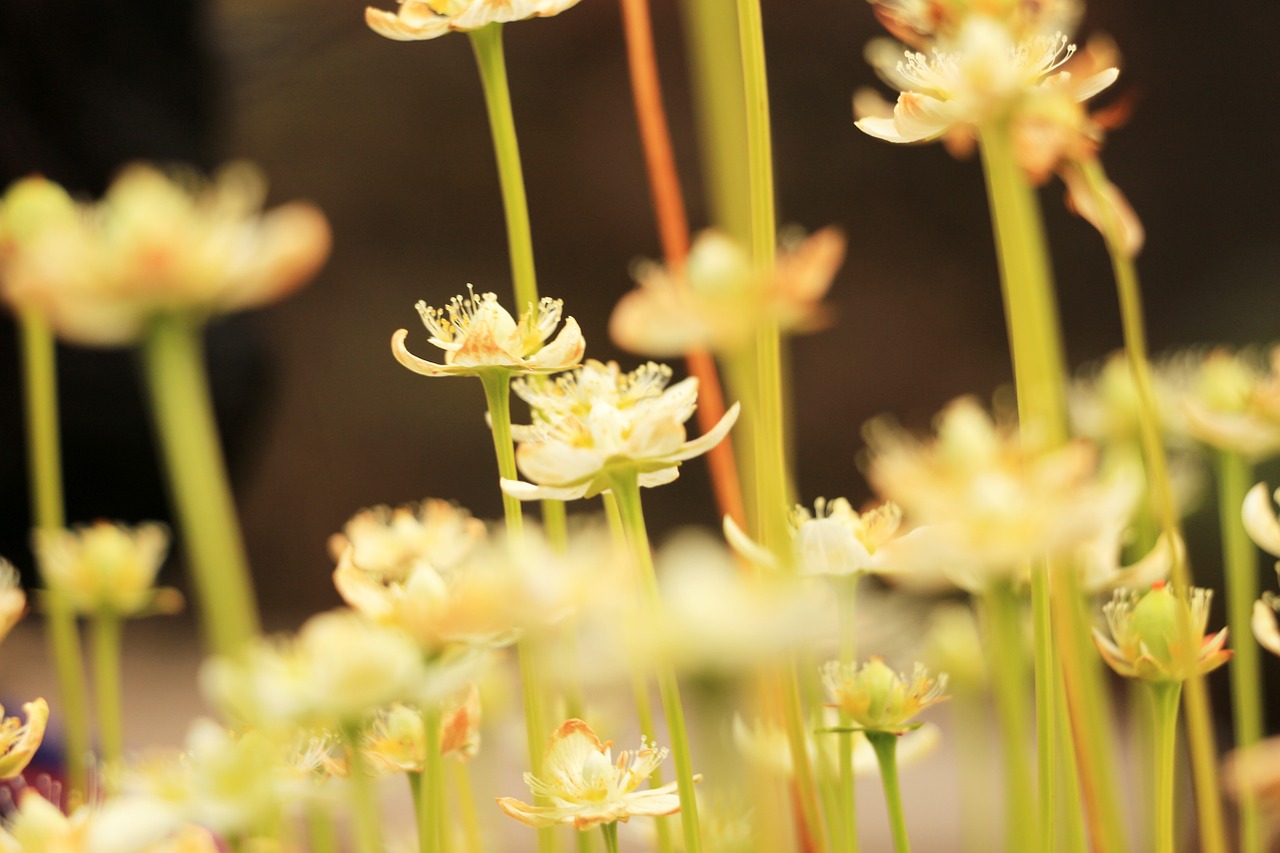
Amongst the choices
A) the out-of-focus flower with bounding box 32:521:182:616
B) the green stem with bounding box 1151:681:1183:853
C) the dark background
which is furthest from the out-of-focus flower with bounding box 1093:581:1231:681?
the dark background

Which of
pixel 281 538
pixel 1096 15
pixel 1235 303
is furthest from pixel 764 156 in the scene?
pixel 281 538

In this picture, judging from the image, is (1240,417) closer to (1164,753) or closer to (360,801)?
(1164,753)

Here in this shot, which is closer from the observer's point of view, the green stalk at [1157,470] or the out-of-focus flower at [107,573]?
the green stalk at [1157,470]

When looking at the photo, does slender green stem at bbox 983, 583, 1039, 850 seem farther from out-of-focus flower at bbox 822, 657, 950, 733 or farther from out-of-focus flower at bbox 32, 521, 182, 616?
out-of-focus flower at bbox 32, 521, 182, 616

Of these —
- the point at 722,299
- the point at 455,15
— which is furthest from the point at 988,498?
the point at 455,15

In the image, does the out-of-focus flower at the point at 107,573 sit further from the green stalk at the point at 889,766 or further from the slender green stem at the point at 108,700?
the green stalk at the point at 889,766

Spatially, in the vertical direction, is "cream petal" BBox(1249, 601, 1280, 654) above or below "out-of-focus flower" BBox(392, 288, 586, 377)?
below

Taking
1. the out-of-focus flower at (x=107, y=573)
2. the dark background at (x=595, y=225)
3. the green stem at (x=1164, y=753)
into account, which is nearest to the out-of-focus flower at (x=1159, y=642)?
the green stem at (x=1164, y=753)
